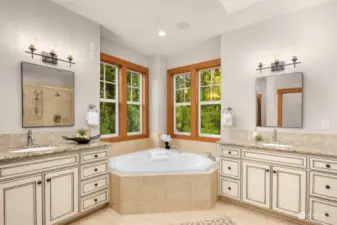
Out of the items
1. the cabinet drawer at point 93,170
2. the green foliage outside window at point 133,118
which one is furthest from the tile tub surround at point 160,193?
the green foliage outside window at point 133,118

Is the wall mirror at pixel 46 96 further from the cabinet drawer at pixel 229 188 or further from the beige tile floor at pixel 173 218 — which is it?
the cabinet drawer at pixel 229 188

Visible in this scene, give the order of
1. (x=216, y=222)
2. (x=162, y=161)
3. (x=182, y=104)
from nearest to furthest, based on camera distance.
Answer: (x=216, y=222)
(x=162, y=161)
(x=182, y=104)

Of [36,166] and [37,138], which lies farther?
[37,138]

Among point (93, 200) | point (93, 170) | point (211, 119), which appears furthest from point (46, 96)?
point (211, 119)

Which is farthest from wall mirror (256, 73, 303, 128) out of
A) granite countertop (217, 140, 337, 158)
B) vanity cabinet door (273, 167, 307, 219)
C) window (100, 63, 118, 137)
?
window (100, 63, 118, 137)

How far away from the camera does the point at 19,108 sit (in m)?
2.13

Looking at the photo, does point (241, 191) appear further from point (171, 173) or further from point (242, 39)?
point (242, 39)

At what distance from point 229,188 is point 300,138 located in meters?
1.17

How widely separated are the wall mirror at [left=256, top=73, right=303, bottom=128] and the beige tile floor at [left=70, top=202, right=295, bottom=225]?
49.3 inches

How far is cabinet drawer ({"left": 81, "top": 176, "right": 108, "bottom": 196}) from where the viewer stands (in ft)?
7.64

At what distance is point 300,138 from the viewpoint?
254cm

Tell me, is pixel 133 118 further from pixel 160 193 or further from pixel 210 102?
pixel 160 193

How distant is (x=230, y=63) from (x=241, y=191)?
1996 mm

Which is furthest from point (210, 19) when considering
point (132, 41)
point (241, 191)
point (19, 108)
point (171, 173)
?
point (19, 108)
